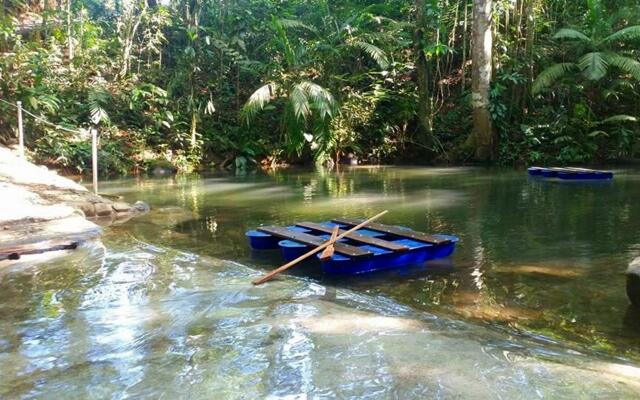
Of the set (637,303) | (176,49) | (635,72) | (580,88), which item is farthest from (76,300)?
(176,49)

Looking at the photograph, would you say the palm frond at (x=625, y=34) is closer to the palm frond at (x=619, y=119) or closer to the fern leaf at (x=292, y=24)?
the palm frond at (x=619, y=119)

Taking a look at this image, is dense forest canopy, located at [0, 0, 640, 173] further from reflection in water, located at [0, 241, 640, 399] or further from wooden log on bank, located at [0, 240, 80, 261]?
reflection in water, located at [0, 241, 640, 399]

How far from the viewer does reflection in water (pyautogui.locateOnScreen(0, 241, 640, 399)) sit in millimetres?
2602

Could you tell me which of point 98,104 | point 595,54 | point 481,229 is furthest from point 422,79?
point 481,229

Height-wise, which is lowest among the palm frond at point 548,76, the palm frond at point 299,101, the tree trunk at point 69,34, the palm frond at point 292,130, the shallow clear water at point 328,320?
the shallow clear water at point 328,320

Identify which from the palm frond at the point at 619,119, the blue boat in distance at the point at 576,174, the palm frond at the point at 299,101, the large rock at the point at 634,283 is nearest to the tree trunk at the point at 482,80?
the palm frond at the point at 619,119

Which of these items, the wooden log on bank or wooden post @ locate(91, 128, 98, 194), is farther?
wooden post @ locate(91, 128, 98, 194)

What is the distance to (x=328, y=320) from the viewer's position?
360cm

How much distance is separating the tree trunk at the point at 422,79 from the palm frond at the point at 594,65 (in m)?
4.56

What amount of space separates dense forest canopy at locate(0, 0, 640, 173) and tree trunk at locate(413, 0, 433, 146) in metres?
0.04

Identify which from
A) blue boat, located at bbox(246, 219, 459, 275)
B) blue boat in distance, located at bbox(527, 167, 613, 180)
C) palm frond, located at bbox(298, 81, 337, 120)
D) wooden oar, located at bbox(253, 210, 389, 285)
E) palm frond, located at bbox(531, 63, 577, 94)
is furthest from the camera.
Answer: palm frond, located at bbox(298, 81, 337, 120)

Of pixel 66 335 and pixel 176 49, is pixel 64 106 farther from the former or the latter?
pixel 66 335

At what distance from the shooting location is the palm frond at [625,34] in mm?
15422

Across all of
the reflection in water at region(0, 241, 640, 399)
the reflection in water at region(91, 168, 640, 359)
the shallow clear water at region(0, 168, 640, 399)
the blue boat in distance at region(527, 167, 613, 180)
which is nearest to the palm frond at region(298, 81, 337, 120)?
the reflection in water at region(91, 168, 640, 359)
